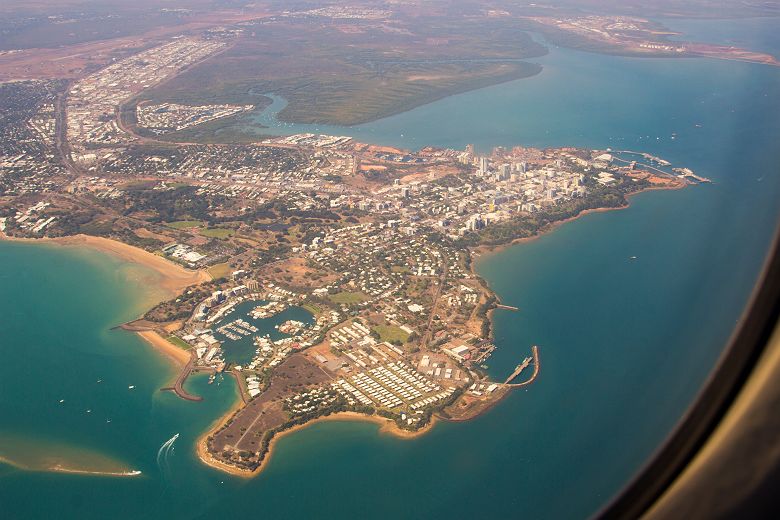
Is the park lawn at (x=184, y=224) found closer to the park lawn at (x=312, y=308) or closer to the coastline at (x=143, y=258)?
the coastline at (x=143, y=258)

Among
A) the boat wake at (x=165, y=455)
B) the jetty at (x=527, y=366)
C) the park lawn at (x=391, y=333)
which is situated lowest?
the boat wake at (x=165, y=455)

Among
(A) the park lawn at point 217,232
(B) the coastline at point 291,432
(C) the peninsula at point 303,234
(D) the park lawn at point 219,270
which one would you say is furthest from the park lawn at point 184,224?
(B) the coastline at point 291,432

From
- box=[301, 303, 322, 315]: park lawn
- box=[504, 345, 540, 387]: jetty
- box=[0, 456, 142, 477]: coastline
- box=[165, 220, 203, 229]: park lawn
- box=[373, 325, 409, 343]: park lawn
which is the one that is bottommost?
box=[0, 456, 142, 477]: coastline

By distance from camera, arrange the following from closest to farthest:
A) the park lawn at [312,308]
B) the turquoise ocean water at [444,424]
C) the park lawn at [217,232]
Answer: the turquoise ocean water at [444,424]
the park lawn at [312,308]
the park lawn at [217,232]

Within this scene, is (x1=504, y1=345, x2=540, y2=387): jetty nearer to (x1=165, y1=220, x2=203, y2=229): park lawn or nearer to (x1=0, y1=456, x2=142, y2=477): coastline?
(x1=0, y1=456, x2=142, y2=477): coastline

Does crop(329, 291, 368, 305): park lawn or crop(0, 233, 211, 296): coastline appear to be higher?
crop(329, 291, 368, 305): park lawn

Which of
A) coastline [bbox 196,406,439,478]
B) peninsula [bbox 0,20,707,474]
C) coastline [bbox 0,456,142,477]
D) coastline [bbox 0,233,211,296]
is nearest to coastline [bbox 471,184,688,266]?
peninsula [bbox 0,20,707,474]

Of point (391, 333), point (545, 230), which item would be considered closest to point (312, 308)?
point (391, 333)
